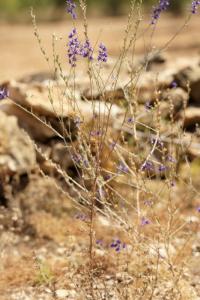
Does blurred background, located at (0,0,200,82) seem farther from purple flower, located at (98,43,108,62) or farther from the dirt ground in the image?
purple flower, located at (98,43,108,62)

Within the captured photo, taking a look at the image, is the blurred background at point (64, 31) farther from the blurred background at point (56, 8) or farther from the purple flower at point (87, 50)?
the purple flower at point (87, 50)

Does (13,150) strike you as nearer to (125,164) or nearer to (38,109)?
(38,109)

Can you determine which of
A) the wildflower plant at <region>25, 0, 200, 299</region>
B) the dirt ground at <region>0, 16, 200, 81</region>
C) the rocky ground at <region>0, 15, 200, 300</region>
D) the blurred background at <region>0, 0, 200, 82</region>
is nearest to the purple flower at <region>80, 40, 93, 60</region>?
the wildflower plant at <region>25, 0, 200, 299</region>

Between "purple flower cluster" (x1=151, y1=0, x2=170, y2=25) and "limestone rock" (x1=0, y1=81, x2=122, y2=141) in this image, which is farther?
"limestone rock" (x1=0, y1=81, x2=122, y2=141)

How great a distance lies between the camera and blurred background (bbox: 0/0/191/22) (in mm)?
27250

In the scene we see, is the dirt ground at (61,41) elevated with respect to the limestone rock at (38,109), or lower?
lower

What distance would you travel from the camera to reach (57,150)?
6.30 metres

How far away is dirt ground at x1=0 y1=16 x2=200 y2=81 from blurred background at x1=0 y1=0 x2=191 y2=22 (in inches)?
54.2

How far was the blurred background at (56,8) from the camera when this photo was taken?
27.2 m

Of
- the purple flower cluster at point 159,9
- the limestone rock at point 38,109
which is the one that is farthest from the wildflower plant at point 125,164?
the limestone rock at point 38,109

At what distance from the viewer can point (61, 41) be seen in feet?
69.5

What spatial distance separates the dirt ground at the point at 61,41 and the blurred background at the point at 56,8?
1.38 meters

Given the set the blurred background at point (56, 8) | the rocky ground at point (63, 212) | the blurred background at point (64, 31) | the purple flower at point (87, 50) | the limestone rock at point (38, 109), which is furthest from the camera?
the blurred background at point (56, 8)

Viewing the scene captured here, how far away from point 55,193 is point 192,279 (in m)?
1.79
